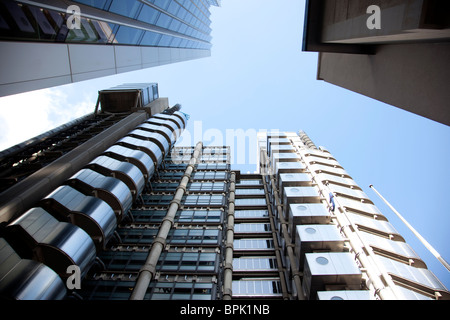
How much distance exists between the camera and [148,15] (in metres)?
21.7

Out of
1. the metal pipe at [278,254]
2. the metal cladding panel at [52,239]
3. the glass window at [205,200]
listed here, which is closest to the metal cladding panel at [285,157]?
the metal pipe at [278,254]

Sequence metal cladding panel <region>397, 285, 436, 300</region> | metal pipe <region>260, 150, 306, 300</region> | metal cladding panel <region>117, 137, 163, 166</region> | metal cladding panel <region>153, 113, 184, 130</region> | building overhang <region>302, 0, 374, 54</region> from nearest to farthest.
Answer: building overhang <region>302, 0, 374, 54</region> → metal cladding panel <region>397, 285, 436, 300</region> → metal pipe <region>260, 150, 306, 300</region> → metal cladding panel <region>117, 137, 163, 166</region> → metal cladding panel <region>153, 113, 184, 130</region>

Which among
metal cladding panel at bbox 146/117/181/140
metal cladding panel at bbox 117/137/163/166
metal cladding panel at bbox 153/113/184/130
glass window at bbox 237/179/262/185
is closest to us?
metal cladding panel at bbox 117/137/163/166

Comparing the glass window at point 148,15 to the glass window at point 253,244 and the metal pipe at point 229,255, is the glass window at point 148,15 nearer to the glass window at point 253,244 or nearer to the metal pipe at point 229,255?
the metal pipe at point 229,255

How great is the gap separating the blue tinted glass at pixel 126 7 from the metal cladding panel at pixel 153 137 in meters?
22.9

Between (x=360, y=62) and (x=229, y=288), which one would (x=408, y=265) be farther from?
(x=360, y=62)

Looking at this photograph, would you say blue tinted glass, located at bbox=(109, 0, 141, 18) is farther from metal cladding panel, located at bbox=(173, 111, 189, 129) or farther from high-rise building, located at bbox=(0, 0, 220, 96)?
metal cladding panel, located at bbox=(173, 111, 189, 129)

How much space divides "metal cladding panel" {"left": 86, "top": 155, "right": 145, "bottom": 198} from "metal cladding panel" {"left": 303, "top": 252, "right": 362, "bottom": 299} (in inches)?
789

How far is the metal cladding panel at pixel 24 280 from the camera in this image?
51.5ft

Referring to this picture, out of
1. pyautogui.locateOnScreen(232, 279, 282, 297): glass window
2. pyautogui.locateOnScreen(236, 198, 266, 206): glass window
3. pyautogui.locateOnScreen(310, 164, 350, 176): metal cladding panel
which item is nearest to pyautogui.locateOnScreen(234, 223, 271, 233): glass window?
pyautogui.locateOnScreen(236, 198, 266, 206): glass window

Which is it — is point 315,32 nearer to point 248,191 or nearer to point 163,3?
point 163,3

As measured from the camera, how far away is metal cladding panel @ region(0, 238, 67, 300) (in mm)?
15688

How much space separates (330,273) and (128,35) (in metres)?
23.3
